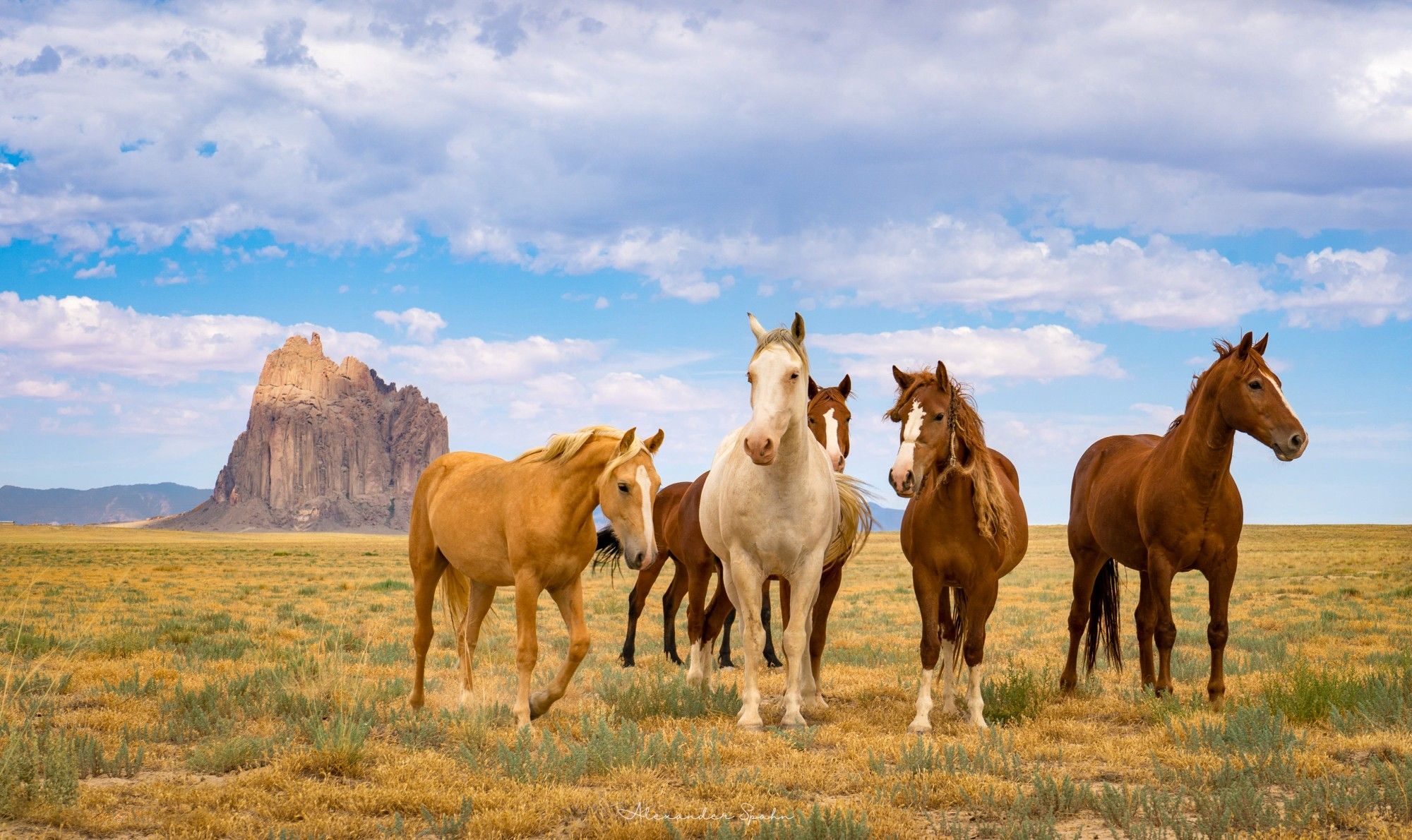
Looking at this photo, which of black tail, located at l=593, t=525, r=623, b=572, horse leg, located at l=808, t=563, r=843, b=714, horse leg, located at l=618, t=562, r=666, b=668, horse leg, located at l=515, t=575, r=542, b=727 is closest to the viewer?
horse leg, located at l=515, t=575, r=542, b=727

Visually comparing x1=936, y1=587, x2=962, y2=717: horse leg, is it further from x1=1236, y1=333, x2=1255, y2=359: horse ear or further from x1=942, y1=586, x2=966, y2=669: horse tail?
x1=1236, y1=333, x2=1255, y2=359: horse ear

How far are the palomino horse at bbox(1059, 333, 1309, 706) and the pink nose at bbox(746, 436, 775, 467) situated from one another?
3.34 metres

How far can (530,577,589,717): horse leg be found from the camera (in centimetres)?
664

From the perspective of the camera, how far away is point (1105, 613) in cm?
923

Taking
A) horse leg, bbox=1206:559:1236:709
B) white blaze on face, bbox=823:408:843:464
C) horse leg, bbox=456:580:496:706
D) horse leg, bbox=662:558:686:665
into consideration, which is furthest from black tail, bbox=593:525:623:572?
horse leg, bbox=1206:559:1236:709

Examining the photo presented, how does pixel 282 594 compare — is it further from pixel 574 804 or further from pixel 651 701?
pixel 574 804

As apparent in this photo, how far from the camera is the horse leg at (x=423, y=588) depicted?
761cm

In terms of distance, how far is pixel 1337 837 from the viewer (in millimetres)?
4309

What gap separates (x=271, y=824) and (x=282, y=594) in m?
18.4

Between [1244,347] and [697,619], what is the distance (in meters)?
4.85

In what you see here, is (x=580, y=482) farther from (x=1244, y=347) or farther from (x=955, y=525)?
(x=1244, y=347)

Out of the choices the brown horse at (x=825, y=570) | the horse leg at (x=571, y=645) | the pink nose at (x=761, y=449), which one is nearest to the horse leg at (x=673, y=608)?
the brown horse at (x=825, y=570)

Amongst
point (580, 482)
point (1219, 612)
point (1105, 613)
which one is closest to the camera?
point (580, 482)

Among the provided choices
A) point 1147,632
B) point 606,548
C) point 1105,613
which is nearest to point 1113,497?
point 1147,632
